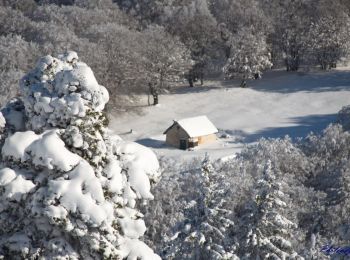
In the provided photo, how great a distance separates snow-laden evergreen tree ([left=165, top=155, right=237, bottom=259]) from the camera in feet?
66.2

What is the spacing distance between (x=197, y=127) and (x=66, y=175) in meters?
46.4

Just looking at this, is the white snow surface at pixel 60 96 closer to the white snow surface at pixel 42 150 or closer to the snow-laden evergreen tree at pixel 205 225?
the white snow surface at pixel 42 150

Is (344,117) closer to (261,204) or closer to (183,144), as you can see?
(183,144)

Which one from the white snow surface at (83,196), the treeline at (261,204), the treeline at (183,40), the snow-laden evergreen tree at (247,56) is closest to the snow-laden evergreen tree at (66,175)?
the white snow surface at (83,196)

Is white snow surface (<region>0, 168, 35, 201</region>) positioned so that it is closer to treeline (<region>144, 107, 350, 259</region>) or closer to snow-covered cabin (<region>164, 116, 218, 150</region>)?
treeline (<region>144, 107, 350, 259</region>)

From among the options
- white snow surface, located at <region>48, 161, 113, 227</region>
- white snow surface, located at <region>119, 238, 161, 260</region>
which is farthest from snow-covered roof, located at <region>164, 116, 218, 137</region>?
white snow surface, located at <region>48, 161, 113, 227</region>

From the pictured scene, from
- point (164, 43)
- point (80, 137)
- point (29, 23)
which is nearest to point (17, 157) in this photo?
point (80, 137)

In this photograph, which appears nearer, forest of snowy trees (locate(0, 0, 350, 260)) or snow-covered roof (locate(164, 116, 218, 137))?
forest of snowy trees (locate(0, 0, 350, 260))

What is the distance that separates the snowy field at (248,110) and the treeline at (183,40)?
2.19 m

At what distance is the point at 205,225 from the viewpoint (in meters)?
20.1

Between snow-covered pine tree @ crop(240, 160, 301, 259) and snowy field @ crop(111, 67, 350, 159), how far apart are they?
93.3 feet

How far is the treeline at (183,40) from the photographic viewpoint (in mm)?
67000

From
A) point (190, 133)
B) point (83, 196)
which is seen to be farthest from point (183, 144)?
point (83, 196)

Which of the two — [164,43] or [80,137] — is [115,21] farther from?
[80,137]
